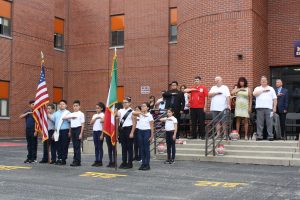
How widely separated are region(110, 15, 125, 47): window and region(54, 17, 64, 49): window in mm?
3601

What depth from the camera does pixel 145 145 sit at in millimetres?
11070

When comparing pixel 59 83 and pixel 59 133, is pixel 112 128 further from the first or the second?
pixel 59 83

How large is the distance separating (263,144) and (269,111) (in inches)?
37.2

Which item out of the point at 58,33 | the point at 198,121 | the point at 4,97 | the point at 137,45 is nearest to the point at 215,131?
the point at 198,121

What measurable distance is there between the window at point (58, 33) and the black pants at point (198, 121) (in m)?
16.4

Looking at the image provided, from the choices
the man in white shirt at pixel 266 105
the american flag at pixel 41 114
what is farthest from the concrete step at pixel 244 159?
the american flag at pixel 41 114

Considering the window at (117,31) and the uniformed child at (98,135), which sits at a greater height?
the window at (117,31)

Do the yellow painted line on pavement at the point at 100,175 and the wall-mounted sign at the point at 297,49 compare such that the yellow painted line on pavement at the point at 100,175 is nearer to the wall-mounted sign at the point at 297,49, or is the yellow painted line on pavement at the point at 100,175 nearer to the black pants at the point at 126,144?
the black pants at the point at 126,144

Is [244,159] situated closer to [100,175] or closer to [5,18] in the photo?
[100,175]

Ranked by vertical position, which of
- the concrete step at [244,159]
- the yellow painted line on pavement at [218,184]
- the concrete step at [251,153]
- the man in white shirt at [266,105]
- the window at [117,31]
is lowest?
the yellow painted line on pavement at [218,184]

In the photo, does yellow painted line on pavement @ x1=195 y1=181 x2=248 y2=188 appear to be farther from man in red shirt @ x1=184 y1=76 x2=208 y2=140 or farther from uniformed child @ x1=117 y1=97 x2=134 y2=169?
man in red shirt @ x1=184 y1=76 x2=208 y2=140

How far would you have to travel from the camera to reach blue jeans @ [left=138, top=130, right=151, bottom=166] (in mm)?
10961

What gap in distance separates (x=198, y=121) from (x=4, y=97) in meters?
14.3

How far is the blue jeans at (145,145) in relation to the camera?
10961 millimetres
